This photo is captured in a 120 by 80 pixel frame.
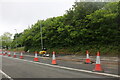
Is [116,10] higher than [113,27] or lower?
higher

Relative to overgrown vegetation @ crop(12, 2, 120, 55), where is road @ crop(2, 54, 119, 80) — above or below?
below

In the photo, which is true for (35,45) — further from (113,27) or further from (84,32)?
(113,27)

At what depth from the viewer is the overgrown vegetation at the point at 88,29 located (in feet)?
69.4

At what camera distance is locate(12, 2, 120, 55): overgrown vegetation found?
69.4ft

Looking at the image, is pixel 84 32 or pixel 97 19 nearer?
pixel 97 19

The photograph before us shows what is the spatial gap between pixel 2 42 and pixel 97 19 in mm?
100684

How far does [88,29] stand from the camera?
2452 centimetres

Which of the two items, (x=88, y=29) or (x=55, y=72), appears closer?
(x=55, y=72)

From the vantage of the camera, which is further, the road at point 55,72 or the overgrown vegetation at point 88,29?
the overgrown vegetation at point 88,29

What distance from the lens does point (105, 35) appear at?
2247 centimetres

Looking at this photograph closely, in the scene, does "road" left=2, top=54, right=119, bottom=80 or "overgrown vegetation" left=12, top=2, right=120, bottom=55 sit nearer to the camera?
"road" left=2, top=54, right=119, bottom=80

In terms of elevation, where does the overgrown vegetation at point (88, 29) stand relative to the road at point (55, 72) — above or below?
above

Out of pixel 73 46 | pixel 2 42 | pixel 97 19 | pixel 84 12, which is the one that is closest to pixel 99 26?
pixel 97 19

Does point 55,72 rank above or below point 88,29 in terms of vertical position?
below
